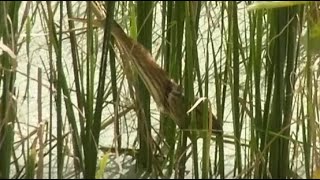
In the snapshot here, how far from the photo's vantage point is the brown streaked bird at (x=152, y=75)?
105cm

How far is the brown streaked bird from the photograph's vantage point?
105 centimetres

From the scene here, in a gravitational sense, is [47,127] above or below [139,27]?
below

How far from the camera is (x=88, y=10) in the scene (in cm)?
103

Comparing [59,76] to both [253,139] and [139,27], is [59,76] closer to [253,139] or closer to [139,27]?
[139,27]

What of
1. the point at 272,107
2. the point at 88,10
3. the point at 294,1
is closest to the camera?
the point at 294,1

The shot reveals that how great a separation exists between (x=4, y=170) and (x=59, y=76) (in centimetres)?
15

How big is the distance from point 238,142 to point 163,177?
106 mm

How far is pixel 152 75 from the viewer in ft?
3.44

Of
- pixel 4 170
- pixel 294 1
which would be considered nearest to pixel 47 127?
pixel 4 170

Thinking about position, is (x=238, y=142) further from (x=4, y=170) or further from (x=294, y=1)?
(x=294, y=1)

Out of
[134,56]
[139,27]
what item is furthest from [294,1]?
[139,27]

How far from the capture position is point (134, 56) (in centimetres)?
105

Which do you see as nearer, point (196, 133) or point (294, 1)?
point (294, 1)

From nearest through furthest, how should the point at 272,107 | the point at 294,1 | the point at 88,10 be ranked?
the point at 294,1 → the point at 88,10 → the point at 272,107
